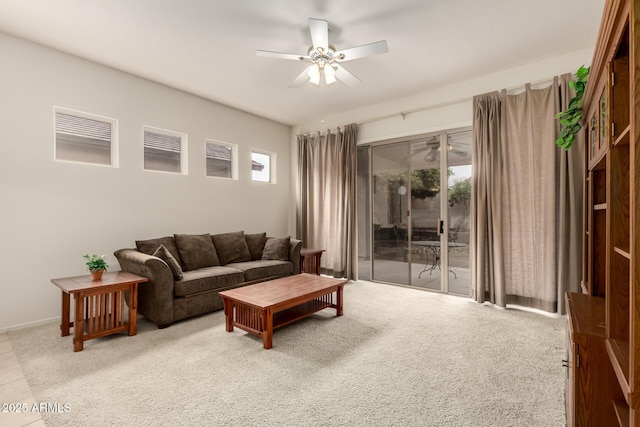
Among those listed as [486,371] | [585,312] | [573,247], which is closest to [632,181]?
[585,312]

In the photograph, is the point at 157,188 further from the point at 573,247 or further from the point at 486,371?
the point at 573,247

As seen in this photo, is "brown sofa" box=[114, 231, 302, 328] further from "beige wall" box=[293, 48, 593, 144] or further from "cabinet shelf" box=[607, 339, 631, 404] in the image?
"cabinet shelf" box=[607, 339, 631, 404]

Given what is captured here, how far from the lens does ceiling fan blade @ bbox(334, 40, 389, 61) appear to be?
2709 mm

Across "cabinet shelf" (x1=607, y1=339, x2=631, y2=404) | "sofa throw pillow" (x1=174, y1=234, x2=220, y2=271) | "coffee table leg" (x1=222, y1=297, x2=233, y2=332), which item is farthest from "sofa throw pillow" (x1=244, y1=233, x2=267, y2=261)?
"cabinet shelf" (x1=607, y1=339, x2=631, y2=404)

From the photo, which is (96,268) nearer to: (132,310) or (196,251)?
(132,310)

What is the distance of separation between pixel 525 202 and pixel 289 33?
3.32 m

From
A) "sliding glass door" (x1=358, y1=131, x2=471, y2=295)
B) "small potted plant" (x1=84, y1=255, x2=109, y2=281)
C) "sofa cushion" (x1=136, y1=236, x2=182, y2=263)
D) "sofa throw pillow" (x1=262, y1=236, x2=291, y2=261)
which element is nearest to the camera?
"small potted plant" (x1=84, y1=255, x2=109, y2=281)

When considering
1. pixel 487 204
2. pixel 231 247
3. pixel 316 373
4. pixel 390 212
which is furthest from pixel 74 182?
pixel 487 204

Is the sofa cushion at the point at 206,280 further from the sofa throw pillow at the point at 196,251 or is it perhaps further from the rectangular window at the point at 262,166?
the rectangular window at the point at 262,166

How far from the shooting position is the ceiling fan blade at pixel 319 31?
2498 mm

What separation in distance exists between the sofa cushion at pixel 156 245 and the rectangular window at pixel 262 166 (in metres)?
2.04

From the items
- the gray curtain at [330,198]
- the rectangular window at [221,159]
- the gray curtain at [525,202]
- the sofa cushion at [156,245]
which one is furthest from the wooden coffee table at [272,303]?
the rectangular window at [221,159]

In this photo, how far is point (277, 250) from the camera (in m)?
4.91

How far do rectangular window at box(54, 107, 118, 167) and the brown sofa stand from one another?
1203 mm
